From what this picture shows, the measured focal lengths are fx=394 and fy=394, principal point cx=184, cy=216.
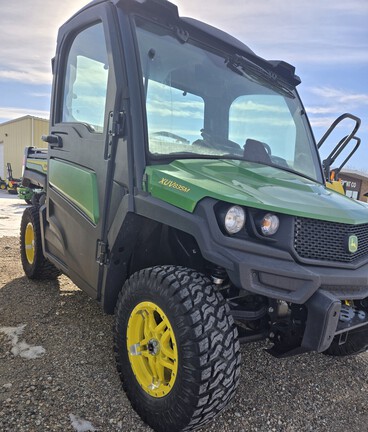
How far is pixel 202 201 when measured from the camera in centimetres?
214

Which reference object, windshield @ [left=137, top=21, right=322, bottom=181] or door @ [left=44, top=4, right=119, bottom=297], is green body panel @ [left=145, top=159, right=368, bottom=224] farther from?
door @ [left=44, top=4, right=119, bottom=297]

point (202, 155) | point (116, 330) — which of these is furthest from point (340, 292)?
point (116, 330)

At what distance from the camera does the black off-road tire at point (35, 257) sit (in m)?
4.43

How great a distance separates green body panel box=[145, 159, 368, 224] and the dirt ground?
52.1 inches

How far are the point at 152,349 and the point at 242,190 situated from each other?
1.07 meters

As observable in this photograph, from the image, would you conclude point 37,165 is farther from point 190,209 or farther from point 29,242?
point 190,209

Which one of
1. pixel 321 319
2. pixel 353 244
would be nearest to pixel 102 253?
pixel 321 319

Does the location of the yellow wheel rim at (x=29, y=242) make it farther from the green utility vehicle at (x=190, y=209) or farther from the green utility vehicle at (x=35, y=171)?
the green utility vehicle at (x=190, y=209)

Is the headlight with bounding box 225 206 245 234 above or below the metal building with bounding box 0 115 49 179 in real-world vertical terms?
above

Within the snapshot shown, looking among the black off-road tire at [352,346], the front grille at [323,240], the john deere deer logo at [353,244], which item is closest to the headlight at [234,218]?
the front grille at [323,240]

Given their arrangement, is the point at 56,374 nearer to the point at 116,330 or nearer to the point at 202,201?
the point at 116,330

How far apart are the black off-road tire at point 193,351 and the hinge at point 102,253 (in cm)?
52

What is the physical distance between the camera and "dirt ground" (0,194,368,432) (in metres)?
2.35

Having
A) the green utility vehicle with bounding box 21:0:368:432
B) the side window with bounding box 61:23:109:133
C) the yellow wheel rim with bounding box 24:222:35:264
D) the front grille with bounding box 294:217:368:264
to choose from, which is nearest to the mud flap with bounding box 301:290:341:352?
the green utility vehicle with bounding box 21:0:368:432
